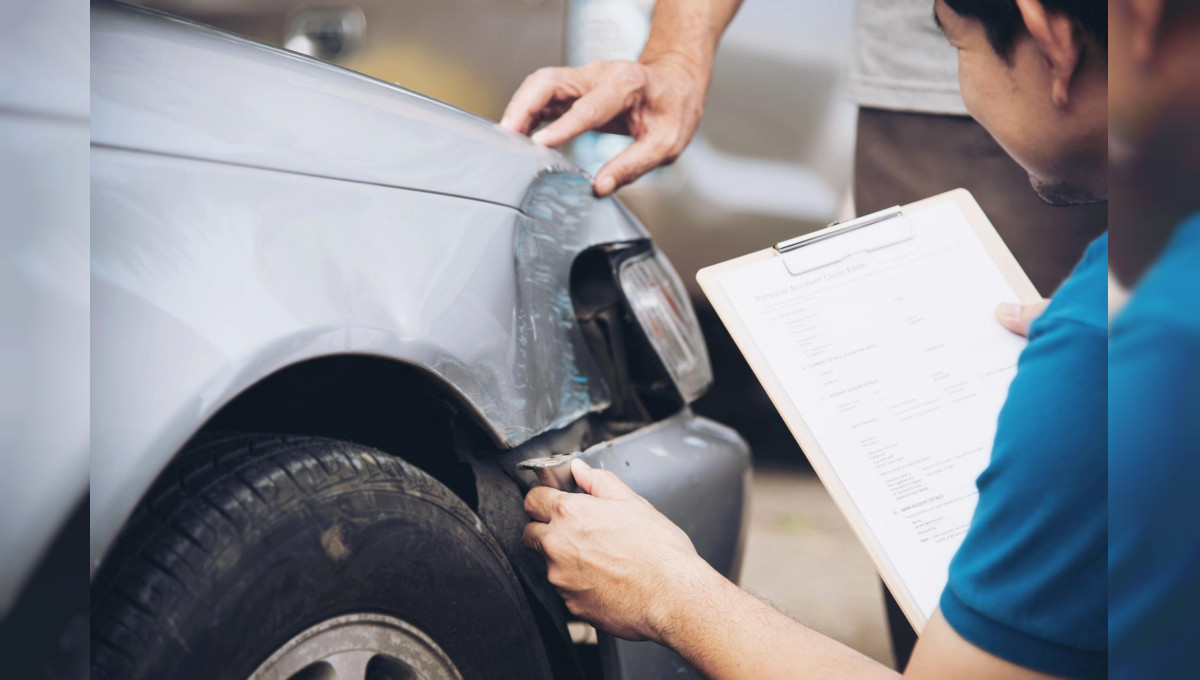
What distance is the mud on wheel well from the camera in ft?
3.44

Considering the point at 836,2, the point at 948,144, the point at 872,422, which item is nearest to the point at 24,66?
the point at 872,422

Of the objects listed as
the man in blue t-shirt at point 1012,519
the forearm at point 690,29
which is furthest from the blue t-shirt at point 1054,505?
the forearm at point 690,29

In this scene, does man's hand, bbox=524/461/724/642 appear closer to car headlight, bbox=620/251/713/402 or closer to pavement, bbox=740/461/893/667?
car headlight, bbox=620/251/713/402

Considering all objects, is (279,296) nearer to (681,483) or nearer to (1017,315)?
(681,483)

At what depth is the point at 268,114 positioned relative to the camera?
927mm

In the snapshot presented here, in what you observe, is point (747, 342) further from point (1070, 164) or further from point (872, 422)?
point (1070, 164)

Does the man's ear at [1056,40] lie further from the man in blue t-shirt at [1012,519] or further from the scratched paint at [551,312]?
the scratched paint at [551,312]

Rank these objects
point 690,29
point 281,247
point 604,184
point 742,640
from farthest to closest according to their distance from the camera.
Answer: point 690,29 → point 604,184 → point 742,640 → point 281,247

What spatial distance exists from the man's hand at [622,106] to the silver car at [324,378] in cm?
21

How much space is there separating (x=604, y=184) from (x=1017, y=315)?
62 centimetres

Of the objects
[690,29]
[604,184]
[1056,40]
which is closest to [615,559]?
[604,184]

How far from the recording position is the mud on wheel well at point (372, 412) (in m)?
1.05

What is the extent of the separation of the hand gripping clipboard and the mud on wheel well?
13.6 inches

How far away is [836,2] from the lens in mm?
2748
